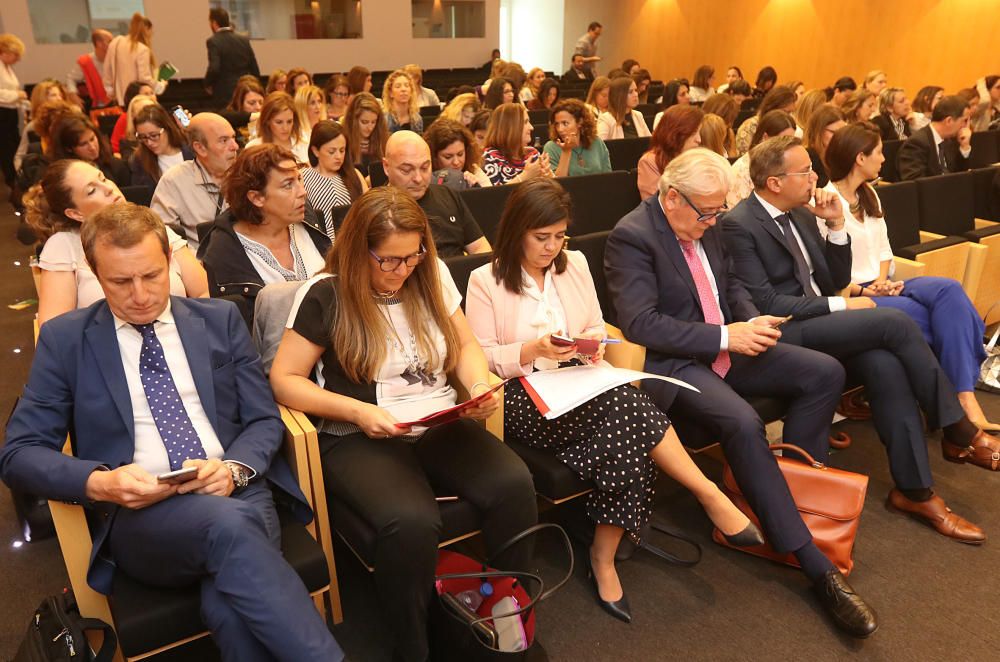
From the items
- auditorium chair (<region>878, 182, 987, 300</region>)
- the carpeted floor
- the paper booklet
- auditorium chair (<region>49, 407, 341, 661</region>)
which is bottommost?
the carpeted floor

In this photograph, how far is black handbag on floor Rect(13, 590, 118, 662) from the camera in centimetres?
171

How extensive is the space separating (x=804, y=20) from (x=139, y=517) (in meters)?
13.6

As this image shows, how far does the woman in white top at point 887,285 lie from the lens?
3.11m

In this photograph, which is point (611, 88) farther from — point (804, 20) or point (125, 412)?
point (804, 20)

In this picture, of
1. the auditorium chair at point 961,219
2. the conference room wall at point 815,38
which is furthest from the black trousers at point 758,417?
the conference room wall at point 815,38

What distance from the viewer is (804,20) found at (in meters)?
12.7

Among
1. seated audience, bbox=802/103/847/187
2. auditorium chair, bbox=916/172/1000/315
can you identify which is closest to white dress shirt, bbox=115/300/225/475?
seated audience, bbox=802/103/847/187

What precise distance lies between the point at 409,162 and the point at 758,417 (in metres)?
1.76

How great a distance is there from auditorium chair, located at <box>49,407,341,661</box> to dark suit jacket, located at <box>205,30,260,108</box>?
7.09m

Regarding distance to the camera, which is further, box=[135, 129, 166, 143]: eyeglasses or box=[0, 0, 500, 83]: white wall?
box=[0, 0, 500, 83]: white wall

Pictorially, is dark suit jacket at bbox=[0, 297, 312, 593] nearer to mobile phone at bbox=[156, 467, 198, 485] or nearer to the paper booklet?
mobile phone at bbox=[156, 467, 198, 485]

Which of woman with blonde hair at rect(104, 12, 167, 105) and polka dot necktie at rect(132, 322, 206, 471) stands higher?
woman with blonde hair at rect(104, 12, 167, 105)

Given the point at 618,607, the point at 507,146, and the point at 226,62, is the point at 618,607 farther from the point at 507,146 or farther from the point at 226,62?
the point at 226,62

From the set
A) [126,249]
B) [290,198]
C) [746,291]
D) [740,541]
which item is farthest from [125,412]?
[746,291]
